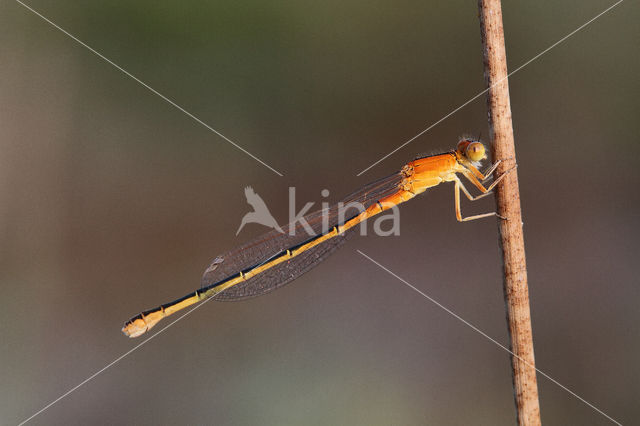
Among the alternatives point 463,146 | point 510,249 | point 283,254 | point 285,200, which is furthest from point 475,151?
point 285,200
